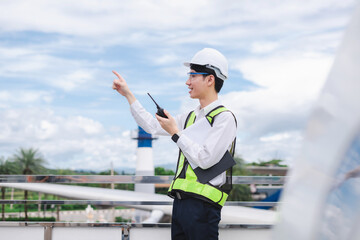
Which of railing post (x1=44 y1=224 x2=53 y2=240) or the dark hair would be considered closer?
the dark hair

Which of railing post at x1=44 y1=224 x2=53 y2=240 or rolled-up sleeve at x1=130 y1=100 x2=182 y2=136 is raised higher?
rolled-up sleeve at x1=130 y1=100 x2=182 y2=136

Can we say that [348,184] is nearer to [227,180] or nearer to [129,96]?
[227,180]

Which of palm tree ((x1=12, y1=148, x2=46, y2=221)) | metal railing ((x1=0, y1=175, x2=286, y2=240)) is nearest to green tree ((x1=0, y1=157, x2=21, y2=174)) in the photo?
palm tree ((x1=12, y1=148, x2=46, y2=221))

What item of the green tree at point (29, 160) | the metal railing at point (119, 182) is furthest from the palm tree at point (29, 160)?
the metal railing at point (119, 182)

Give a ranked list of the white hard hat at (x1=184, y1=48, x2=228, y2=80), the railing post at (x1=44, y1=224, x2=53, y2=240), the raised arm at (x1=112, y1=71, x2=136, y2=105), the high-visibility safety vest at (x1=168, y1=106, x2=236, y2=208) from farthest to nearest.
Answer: the railing post at (x1=44, y1=224, x2=53, y2=240)
the raised arm at (x1=112, y1=71, x2=136, y2=105)
the white hard hat at (x1=184, y1=48, x2=228, y2=80)
the high-visibility safety vest at (x1=168, y1=106, x2=236, y2=208)

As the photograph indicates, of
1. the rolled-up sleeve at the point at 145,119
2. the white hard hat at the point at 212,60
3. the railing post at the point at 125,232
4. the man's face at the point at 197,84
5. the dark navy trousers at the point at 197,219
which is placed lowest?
the railing post at the point at 125,232

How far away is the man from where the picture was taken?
2107mm

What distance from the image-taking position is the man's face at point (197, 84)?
2.35 metres

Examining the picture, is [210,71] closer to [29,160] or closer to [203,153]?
[203,153]

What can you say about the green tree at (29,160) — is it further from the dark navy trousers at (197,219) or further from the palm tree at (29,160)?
the dark navy trousers at (197,219)

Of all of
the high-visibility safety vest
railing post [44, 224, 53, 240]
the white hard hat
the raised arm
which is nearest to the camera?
the high-visibility safety vest

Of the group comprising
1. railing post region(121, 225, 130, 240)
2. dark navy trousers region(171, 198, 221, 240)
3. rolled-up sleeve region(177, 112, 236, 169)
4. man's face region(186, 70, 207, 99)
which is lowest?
railing post region(121, 225, 130, 240)

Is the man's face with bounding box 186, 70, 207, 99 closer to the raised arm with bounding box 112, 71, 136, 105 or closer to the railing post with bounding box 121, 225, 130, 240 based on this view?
the raised arm with bounding box 112, 71, 136, 105

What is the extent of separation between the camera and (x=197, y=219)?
215cm
